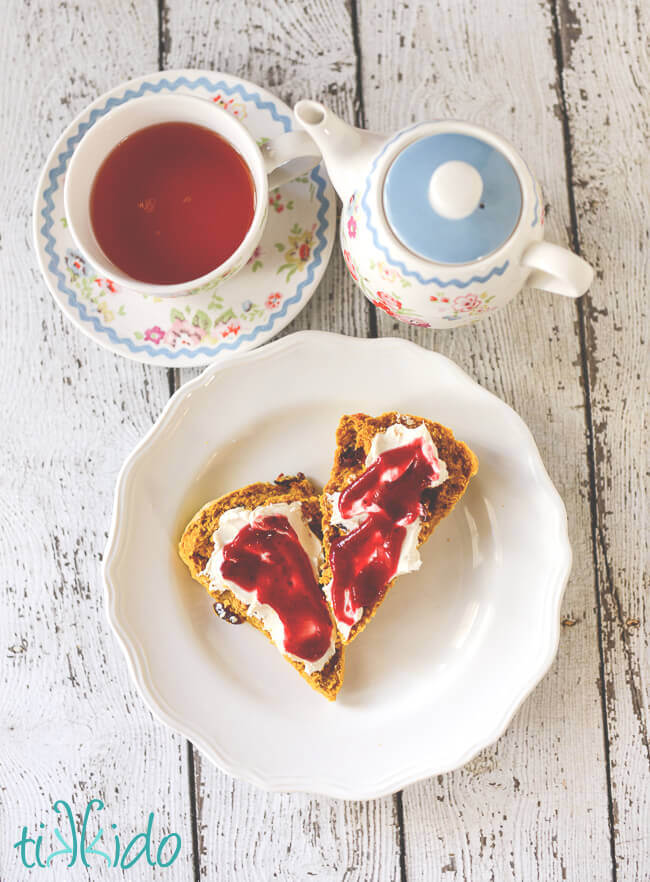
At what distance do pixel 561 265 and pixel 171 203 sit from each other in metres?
0.52

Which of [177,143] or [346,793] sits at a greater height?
[177,143]

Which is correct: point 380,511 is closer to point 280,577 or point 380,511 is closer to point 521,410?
point 280,577

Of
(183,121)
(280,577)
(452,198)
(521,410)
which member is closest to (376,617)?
(280,577)

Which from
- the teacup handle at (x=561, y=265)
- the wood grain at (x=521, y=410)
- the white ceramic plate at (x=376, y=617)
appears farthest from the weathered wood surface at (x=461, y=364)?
the teacup handle at (x=561, y=265)

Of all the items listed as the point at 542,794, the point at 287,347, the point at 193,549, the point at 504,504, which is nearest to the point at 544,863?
the point at 542,794

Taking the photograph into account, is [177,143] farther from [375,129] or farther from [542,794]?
[542,794]

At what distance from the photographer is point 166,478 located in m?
1.07

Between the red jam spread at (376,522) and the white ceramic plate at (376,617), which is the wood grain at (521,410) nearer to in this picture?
the white ceramic plate at (376,617)

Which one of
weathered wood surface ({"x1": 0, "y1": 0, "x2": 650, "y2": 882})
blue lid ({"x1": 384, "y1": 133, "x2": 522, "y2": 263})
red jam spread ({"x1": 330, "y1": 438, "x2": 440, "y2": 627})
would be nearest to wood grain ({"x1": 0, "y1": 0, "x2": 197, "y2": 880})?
weathered wood surface ({"x1": 0, "y1": 0, "x2": 650, "y2": 882})

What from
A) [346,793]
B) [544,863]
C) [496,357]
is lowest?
[544,863]

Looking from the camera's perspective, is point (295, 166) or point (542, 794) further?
point (542, 794)

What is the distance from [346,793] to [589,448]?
24.5 inches

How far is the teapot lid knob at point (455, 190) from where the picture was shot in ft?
2.56

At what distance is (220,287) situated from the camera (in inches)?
41.9
